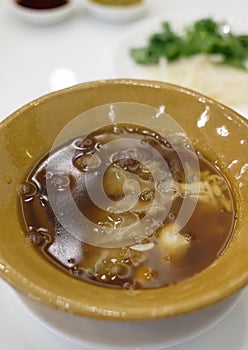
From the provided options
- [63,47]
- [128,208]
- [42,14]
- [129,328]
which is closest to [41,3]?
[42,14]

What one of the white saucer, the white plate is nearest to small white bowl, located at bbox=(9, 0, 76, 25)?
the white plate

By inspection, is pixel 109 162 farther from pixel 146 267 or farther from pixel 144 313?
pixel 144 313

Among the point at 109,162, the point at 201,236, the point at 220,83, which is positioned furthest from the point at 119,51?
the point at 201,236

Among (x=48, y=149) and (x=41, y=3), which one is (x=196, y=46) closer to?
(x=41, y=3)

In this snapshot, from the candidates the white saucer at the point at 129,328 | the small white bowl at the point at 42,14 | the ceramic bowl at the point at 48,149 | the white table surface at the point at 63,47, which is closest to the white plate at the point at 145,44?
the white table surface at the point at 63,47

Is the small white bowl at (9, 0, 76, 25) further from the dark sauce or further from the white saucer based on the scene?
the white saucer

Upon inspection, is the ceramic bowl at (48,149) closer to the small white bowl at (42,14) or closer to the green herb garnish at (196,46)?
the green herb garnish at (196,46)

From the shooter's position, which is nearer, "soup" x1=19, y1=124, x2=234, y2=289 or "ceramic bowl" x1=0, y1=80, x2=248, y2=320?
"ceramic bowl" x1=0, y1=80, x2=248, y2=320
